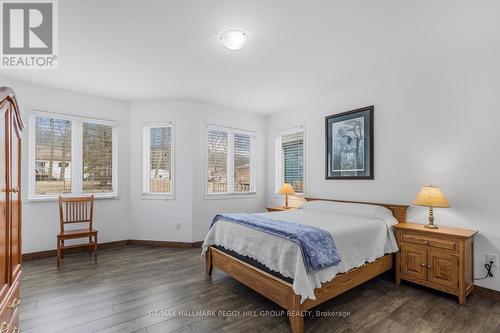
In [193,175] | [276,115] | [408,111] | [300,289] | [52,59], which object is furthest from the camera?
[276,115]

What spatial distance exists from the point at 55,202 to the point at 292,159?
4150mm

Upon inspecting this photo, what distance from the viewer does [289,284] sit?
6.82 feet

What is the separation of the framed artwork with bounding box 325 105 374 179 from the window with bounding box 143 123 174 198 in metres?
2.82

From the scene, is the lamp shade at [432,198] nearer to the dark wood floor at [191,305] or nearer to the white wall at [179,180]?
the dark wood floor at [191,305]

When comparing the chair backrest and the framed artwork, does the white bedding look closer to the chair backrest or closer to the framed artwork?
the framed artwork

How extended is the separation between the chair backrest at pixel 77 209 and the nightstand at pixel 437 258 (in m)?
4.42

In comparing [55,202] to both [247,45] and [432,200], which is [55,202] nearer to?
[247,45]

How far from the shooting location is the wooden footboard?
200 centimetres

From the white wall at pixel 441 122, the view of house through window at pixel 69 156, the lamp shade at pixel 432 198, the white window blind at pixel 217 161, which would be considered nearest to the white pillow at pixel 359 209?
the white wall at pixel 441 122

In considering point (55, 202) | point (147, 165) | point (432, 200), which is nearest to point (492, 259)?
point (432, 200)

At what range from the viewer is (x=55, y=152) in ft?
13.2

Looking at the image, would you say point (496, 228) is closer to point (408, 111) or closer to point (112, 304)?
point (408, 111)

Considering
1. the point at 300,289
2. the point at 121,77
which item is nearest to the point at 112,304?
the point at 300,289

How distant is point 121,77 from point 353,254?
12.1ft
